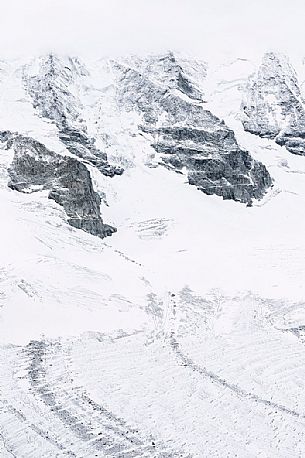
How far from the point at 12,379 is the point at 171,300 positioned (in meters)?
26.7

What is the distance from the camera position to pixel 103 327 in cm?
4422

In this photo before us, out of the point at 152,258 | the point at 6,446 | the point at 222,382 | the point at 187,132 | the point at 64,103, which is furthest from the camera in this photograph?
the point at 187,132

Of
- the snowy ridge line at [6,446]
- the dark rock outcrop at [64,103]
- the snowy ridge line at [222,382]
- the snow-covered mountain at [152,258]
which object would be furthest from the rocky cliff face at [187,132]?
the snowy ridge line at [6,446]

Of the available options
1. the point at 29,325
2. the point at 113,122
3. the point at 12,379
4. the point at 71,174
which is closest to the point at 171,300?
the point at 29,325

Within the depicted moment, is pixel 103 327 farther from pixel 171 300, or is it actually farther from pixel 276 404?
pixel 276 404

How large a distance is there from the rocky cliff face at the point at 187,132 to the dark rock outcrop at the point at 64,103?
13.4 m

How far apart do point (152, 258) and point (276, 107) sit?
9572 cm

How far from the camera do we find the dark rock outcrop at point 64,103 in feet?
404

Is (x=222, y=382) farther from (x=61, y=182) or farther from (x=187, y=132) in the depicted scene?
(x=187, y=132)

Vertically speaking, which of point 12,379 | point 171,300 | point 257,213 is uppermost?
point 12,379

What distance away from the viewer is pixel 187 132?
139250 millimetres

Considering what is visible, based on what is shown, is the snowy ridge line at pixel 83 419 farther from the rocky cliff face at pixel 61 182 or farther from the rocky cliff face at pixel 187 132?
the rocky cliff face at pixel 187 132

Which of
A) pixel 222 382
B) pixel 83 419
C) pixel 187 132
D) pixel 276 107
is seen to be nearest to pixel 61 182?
pixel 187 132

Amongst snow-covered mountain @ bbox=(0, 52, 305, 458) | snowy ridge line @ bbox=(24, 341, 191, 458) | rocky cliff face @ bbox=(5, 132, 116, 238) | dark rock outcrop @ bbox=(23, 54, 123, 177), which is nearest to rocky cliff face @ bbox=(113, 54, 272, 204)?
snow-covered mountain @ bbox=(0, 52, 305, 458)
